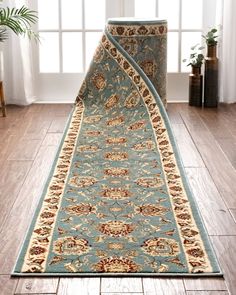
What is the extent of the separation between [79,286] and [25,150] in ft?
6.20

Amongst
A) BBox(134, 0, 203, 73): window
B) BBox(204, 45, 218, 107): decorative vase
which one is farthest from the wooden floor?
BBox(134, 0, 203, 73): window

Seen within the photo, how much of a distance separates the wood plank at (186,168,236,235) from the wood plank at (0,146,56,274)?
74cm

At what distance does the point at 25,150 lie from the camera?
13.4ft

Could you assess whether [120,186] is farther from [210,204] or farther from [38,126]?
[38,126]

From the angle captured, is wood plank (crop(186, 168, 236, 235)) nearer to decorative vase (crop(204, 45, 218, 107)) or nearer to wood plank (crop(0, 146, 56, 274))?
wood plank (crop(0, 146, 56, 274))

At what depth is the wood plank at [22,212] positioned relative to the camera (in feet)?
8.38

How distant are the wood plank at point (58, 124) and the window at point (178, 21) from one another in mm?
1124

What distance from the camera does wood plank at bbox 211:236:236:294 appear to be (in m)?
2.34

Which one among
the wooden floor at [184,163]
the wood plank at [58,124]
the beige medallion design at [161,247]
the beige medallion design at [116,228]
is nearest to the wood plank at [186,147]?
the wooden floor at [184,163]

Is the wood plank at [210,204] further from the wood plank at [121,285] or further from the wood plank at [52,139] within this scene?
the wood plank at [52,139]

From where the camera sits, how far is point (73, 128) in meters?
4.53

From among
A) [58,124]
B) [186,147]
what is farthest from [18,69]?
[186,147]

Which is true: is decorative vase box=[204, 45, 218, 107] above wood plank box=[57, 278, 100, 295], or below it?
above

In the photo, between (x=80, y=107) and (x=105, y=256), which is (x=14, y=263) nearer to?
(x=105, y=256)
